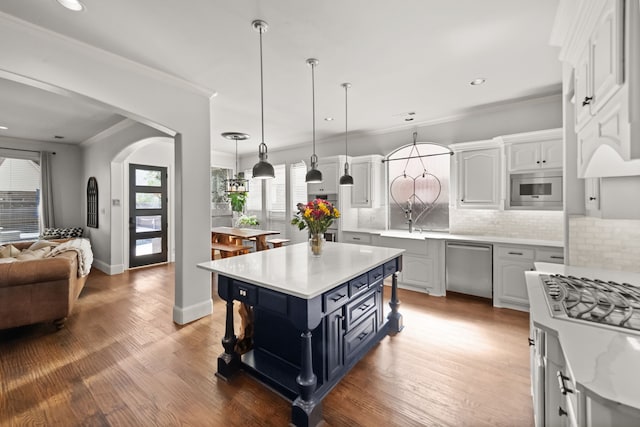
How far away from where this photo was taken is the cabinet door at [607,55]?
1100 millimetres

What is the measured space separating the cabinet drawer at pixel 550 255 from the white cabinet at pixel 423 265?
3.71 feet

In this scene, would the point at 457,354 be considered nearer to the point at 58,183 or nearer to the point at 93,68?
the point at 93,68

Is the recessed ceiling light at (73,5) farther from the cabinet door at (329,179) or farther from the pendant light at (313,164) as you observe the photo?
the cabinet door at (329,179)

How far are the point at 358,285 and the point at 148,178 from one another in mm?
5731

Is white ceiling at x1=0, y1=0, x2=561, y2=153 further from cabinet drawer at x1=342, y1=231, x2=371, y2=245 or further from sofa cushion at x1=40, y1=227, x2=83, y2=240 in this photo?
sofa cushion at x1=40, y1=227, x2=83, y2=240

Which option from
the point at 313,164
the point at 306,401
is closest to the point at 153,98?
the point at 313,164

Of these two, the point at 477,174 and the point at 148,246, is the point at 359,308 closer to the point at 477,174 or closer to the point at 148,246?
the point at 477,174

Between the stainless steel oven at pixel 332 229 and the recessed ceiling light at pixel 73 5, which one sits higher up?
the recessed ceiling light at pixel 73 5

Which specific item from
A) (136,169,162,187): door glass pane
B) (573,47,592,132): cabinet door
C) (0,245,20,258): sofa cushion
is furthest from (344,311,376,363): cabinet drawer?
(136,169,162,187): door glass pane

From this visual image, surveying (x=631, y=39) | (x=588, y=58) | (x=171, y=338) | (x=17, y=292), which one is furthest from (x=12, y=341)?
(x=588, y=58)

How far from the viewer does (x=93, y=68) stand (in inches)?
96.3

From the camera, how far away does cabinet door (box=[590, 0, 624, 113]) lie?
110 cm

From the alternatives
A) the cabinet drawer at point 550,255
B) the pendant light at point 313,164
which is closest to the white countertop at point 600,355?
the pendant light at point 313,164

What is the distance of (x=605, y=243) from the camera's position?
79.6 inches
